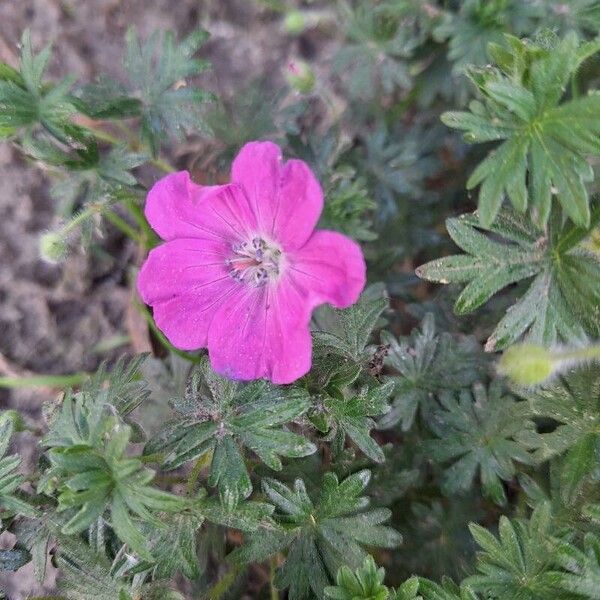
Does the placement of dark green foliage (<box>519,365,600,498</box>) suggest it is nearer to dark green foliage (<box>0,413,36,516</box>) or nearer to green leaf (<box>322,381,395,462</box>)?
green leaf (<box>322,381,395,462</box>)

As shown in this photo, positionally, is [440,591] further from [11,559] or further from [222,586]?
[11,559]

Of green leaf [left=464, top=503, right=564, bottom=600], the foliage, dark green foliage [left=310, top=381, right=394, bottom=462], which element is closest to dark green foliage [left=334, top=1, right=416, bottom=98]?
the foliage

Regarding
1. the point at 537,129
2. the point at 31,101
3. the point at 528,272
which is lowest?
the point at 528,272

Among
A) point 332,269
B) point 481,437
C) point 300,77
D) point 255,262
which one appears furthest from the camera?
point 300,77

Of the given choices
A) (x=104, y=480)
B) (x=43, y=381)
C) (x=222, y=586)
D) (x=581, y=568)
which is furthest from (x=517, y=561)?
(x=43, y=381)

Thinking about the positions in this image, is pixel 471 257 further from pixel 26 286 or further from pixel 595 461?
pixel 26 286

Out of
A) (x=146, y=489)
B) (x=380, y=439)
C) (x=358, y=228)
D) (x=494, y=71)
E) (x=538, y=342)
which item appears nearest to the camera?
(x=146, y=489)

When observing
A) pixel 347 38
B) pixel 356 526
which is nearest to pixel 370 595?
pixel 356 526
